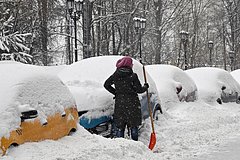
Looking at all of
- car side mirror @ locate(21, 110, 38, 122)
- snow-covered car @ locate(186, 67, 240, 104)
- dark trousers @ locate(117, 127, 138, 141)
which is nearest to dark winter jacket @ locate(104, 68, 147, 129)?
A: dark trousers @ locate(117, 127, 138, 141)

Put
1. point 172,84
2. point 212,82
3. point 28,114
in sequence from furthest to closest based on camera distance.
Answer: point 212,82 → point 172,84 → point 28,114

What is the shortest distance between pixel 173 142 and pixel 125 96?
1.52 m

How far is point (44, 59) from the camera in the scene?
24.8 metres

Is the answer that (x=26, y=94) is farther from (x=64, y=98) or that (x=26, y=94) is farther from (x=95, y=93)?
(x=95, y=93)

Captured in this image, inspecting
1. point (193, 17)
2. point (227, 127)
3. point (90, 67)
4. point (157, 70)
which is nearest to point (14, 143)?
point (90, 67)

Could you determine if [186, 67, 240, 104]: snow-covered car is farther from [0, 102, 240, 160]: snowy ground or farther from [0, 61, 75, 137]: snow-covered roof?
[0, 61, 75, 137]: snow-covered roof

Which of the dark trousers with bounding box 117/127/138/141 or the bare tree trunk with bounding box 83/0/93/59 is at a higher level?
the bare tree trunk with bounding box 83/0/93/59

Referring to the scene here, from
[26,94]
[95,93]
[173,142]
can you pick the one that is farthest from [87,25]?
[26,94]

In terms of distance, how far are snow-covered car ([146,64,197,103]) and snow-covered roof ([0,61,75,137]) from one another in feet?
16.4

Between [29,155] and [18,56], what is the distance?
37.2 feet

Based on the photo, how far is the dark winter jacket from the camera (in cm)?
734

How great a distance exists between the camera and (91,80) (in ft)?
27.1

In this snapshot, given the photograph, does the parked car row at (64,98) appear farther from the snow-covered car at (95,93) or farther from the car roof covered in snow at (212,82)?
the car roof covered in snow at (212,82)

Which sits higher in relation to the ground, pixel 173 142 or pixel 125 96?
pixel 125 96
